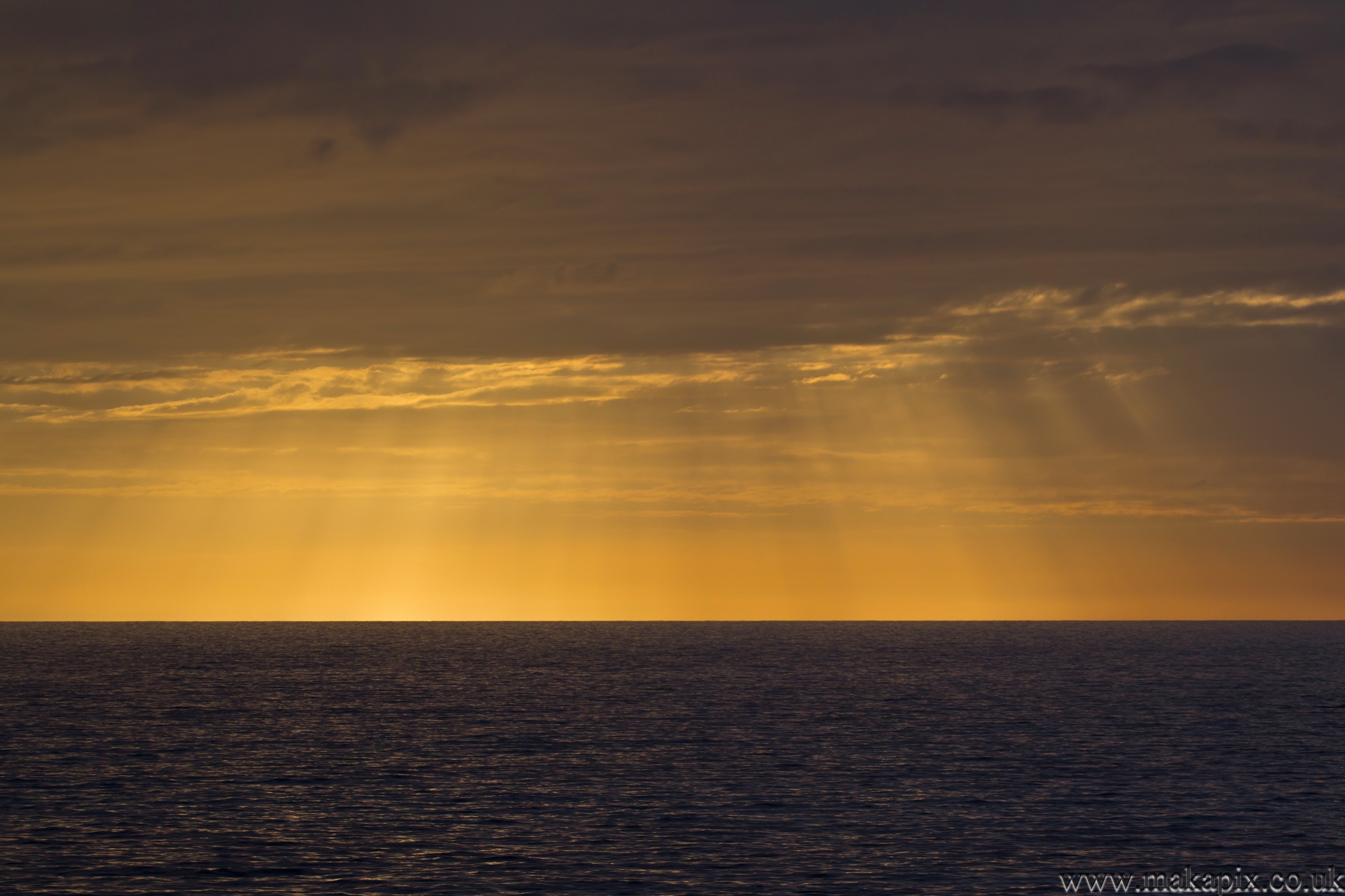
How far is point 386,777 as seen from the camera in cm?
7275

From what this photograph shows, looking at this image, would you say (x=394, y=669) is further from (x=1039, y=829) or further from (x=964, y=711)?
(x=1039, y=829)

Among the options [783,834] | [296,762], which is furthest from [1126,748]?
[296,762]

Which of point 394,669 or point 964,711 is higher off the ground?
point 394,669

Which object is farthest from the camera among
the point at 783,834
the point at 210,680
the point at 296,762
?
the point at 210,680

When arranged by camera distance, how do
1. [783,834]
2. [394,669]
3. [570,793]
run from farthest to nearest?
[394,669]
[570,793]
[783,834]

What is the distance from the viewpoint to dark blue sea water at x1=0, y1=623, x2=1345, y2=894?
49188mm

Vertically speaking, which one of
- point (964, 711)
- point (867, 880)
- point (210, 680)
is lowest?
point (867, 880)

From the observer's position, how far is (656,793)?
66.2m

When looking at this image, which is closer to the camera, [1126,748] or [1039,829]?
[1039,829]

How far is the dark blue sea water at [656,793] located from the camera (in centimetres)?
4919

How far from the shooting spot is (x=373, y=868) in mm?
49344

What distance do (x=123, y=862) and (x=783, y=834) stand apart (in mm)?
27857

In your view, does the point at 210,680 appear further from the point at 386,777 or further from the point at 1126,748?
the point at 1126,748

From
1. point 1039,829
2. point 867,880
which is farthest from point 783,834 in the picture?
point 1039,829
